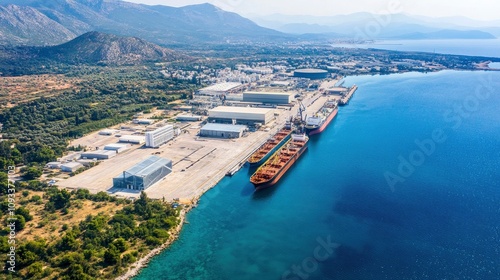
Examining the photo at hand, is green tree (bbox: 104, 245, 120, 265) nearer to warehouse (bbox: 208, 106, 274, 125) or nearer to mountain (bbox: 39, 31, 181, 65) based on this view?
warehouse (bbox: 208, 106, 274, 125)

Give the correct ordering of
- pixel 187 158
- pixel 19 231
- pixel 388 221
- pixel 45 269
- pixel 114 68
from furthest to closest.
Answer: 1. pixel 114 68
2. pixel 187 158
3. pixel 388 221
4. pixel 19 231
5. pixel 45 269

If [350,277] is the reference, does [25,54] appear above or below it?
above

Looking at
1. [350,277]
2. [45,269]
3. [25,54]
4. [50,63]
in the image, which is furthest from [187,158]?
[25,54]

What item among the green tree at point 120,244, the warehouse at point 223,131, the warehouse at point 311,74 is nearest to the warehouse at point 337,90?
the warehouse at point 311,74

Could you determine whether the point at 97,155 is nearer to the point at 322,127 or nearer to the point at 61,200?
the point at 61,200

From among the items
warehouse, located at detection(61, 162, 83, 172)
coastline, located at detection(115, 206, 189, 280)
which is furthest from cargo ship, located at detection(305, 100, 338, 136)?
warehouse, located at detection(61, 162, 83, 172)

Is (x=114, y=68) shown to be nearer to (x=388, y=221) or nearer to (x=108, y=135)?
(x=108, y=135)

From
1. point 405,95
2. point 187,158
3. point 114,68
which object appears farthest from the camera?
point 114,68

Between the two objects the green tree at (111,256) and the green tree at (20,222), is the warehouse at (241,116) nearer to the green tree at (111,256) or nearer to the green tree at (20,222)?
the green tree at (20,222)
